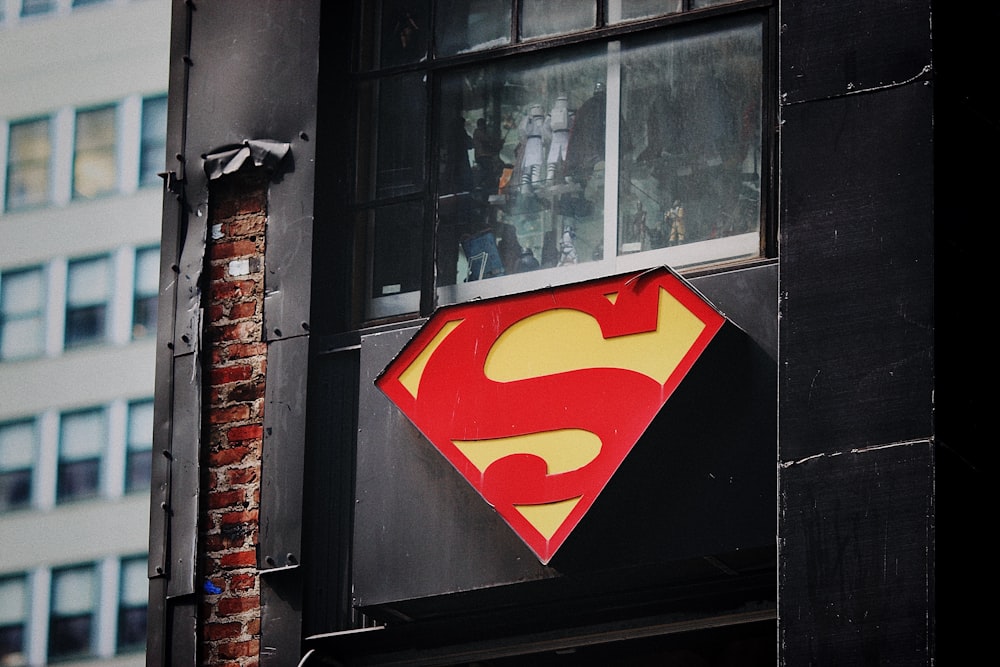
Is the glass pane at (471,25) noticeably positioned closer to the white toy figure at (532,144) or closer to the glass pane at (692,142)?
the white toy figure at (532,144)

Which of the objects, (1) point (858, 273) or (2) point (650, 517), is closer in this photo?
(1) point (858, 273)

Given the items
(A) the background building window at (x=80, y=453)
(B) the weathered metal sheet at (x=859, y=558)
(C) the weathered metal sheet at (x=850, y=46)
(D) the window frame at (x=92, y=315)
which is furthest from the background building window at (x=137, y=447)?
(B) the weathered metal sheet at (x=859, y=558)

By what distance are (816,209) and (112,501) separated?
45.8 m

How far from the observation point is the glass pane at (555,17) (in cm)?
791

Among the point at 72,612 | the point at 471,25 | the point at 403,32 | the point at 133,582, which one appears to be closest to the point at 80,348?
the point at 133,582

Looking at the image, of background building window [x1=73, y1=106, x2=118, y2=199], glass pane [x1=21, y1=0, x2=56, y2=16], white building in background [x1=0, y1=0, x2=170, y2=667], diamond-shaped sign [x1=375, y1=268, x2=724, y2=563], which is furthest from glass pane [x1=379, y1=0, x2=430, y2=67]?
glass pane [x1=21, y1=0, x2=56, y2=16]

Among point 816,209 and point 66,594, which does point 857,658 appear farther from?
point 66,594

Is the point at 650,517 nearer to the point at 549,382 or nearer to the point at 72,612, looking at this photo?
the point at 549,382

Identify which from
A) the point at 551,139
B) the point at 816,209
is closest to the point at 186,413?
the point at 551,139

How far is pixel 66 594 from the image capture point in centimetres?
5219

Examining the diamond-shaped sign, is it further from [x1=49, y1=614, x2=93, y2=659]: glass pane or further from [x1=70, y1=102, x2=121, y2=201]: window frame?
[x1=49, y1=614, x2=93, y2=659]: glass pane

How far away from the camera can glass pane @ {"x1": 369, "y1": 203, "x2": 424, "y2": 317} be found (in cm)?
799

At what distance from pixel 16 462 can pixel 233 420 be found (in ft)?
152

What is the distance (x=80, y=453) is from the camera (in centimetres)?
5100
